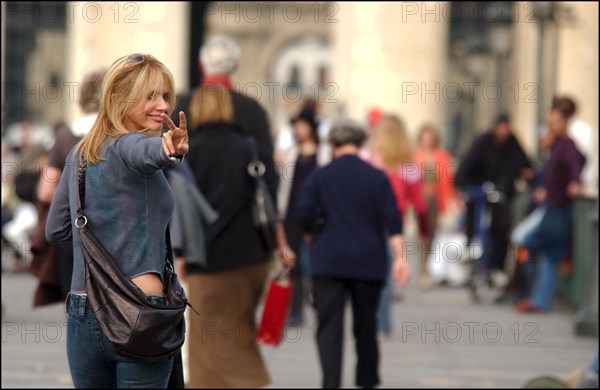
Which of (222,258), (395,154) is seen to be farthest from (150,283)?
(395,154)

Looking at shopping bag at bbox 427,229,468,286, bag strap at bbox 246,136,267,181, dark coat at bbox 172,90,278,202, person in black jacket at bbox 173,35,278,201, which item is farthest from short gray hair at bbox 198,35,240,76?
shopping bag at bbox 427,229,468,286

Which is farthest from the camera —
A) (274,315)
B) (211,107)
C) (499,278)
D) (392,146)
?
(499,278)

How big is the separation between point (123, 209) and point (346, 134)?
388 centimetres

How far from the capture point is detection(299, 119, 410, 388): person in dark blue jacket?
8875mm

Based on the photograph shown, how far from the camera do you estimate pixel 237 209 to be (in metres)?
9.02

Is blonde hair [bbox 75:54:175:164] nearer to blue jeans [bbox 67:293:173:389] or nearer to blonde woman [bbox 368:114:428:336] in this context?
blue jeans [bbox 67:293:173:389]

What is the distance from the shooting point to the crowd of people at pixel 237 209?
5.48 meters

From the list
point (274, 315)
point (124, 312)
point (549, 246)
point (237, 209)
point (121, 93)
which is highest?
point (121, 93)

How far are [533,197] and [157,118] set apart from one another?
33.9 ft

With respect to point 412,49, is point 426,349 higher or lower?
lower

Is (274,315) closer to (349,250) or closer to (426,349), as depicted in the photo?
(349,250)

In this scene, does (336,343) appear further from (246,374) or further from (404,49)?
(404,49)

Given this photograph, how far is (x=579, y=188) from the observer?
14.2m

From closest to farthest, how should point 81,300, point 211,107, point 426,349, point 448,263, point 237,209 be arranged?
point 81,300
point 211,107
point 237,209
point 426,349
point 448,263
